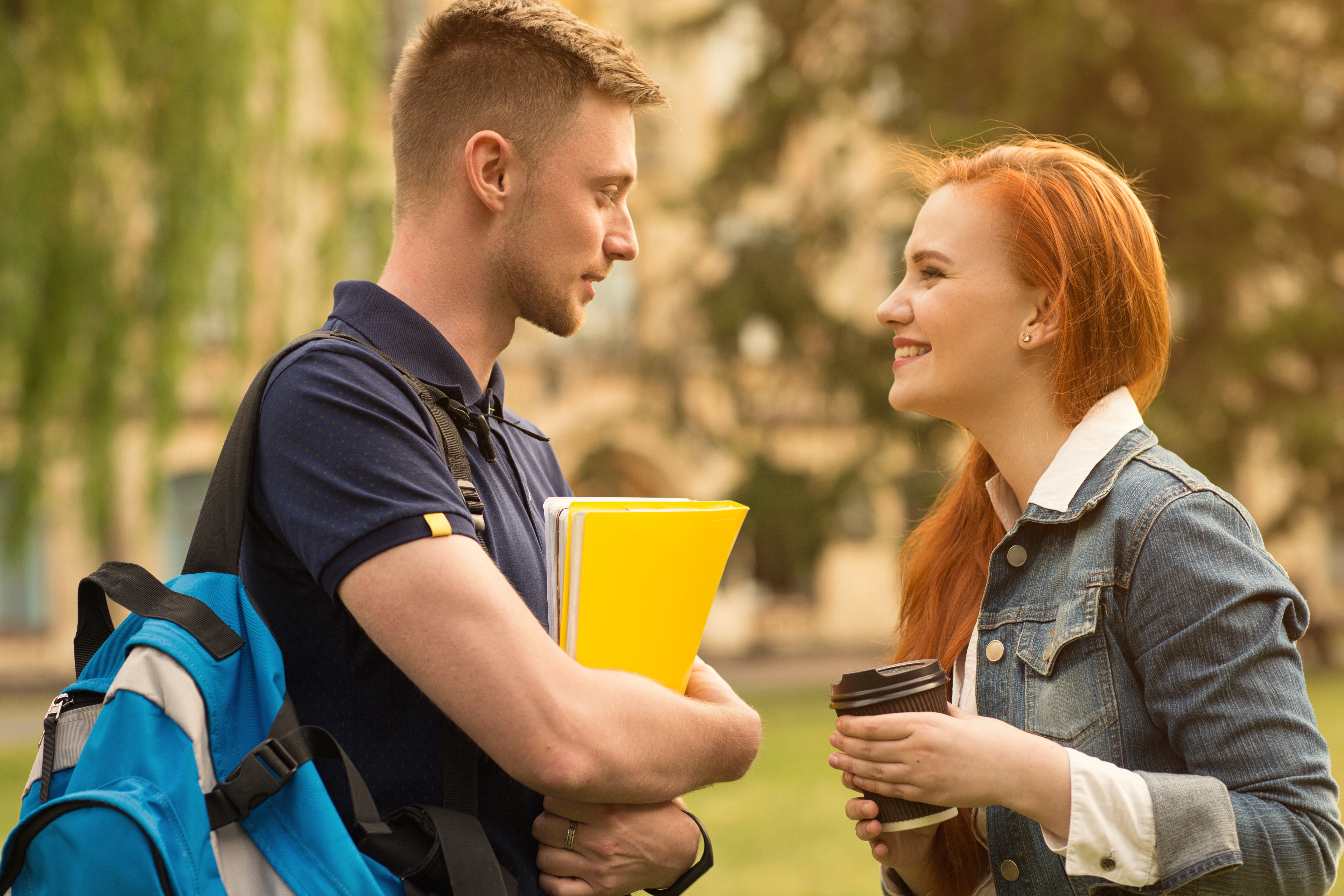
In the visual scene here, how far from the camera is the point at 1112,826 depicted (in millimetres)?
1772

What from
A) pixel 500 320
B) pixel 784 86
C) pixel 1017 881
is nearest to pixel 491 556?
pixel 500 320

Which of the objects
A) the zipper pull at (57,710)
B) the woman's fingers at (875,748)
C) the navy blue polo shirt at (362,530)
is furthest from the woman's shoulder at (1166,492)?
the zipper pull at (57,710)

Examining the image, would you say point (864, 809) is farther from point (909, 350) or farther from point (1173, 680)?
point (909, 350)

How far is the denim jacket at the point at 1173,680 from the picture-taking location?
5.74ft

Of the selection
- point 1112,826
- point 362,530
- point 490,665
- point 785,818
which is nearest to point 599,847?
point 490,665

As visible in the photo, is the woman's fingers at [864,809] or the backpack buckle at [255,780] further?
the woman's fingers at [864,809]

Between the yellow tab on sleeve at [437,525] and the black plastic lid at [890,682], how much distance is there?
1.95 ft

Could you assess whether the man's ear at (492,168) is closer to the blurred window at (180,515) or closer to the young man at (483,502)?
the young man at (483,502)

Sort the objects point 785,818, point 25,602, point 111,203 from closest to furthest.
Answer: point 785,818 < point 111,203 < point 25,602

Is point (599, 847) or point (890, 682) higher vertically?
point (890, 682)

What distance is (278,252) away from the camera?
9.45 meters

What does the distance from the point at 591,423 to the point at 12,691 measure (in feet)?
36.7

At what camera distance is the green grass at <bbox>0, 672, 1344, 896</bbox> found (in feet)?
21.7

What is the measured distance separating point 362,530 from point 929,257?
1.09 m
